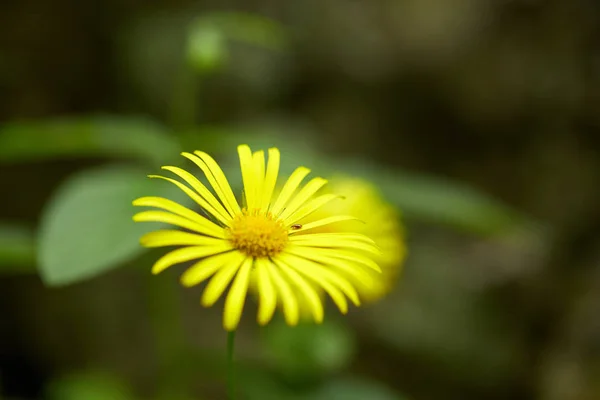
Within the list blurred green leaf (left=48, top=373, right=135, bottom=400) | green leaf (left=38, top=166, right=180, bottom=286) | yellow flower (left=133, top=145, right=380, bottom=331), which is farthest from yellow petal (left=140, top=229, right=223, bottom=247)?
blurred green leaf (left=48, top=373, right=135, bottom=400)

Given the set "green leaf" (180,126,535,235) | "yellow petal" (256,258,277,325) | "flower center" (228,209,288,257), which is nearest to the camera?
"yellow petal" (256,258,277,325)

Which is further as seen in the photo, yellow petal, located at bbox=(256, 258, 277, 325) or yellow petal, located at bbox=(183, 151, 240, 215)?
yellow petal, located at bbox=(183, 151, 240, 215)

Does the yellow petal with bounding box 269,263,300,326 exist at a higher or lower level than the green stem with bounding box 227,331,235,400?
higher

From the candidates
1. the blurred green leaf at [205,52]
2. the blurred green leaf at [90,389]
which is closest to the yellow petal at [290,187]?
the blurred green leaf at [205,52]

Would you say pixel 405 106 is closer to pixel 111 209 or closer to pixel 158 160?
pixel 158 160

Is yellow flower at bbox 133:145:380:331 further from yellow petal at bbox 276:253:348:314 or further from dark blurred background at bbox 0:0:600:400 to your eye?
dark blurred background at bbox 0:0:600:400

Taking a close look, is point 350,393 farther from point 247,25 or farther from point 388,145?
point 388,145

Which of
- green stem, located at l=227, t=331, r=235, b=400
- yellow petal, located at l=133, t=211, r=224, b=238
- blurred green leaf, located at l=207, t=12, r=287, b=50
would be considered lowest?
green stem, located at l=227, t=331, r=235, b=400
